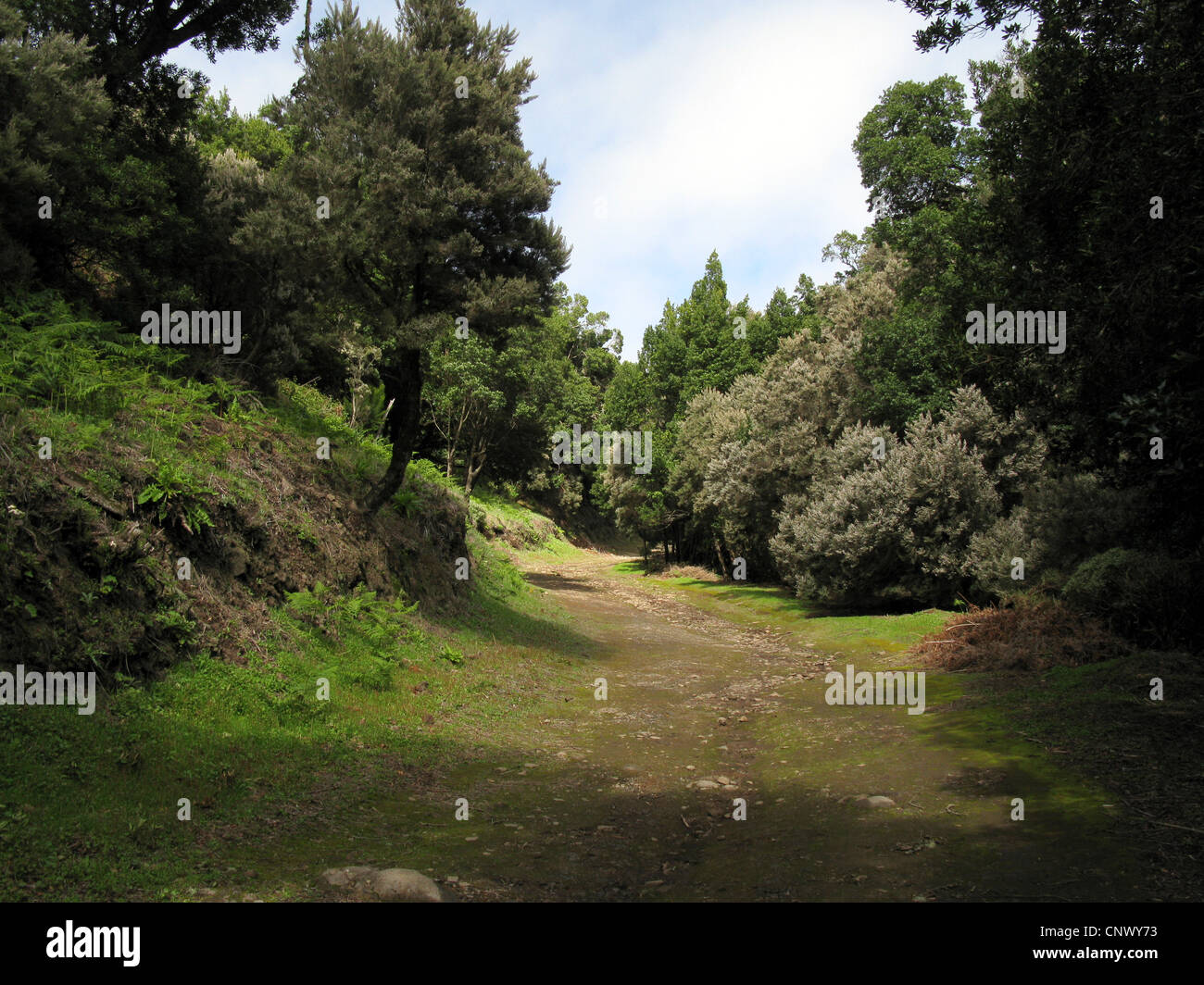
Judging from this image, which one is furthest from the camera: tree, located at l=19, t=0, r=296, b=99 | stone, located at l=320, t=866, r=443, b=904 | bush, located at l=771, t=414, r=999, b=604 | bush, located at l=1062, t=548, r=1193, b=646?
bush, located at l=771, t=414, r=999, b=604

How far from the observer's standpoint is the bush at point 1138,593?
1131 cm

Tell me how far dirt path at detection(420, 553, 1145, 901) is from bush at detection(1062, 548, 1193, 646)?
3.67 m

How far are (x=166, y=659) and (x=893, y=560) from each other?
19.5 m

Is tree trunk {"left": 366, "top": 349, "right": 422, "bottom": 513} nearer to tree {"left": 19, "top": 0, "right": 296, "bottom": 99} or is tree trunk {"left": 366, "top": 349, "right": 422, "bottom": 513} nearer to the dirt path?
the dirt path

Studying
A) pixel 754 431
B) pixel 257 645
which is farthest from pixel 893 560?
pixel 257 645

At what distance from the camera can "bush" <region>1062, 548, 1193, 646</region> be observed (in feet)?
37.1

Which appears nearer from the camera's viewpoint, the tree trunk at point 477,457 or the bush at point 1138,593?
the bush at point 1138,593

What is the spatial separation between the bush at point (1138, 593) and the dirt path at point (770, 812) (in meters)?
3.67

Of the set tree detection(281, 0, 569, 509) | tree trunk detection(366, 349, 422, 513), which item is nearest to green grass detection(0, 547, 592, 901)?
tree trunk detection(366, 349, 422, 513)

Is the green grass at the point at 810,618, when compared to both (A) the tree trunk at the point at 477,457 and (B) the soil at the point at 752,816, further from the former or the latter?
(A) the tree trunk at the point at 477,457

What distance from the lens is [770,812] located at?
308 inches

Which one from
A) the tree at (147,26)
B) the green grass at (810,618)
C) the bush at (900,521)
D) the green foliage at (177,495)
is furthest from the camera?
the bush at (900,521)

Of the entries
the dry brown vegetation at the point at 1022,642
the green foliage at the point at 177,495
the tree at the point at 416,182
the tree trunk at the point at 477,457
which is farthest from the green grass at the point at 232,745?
the tree trunk at the point at 477,457

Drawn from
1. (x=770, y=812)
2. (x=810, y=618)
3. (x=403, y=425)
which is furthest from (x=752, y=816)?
(x=810, y=618)
